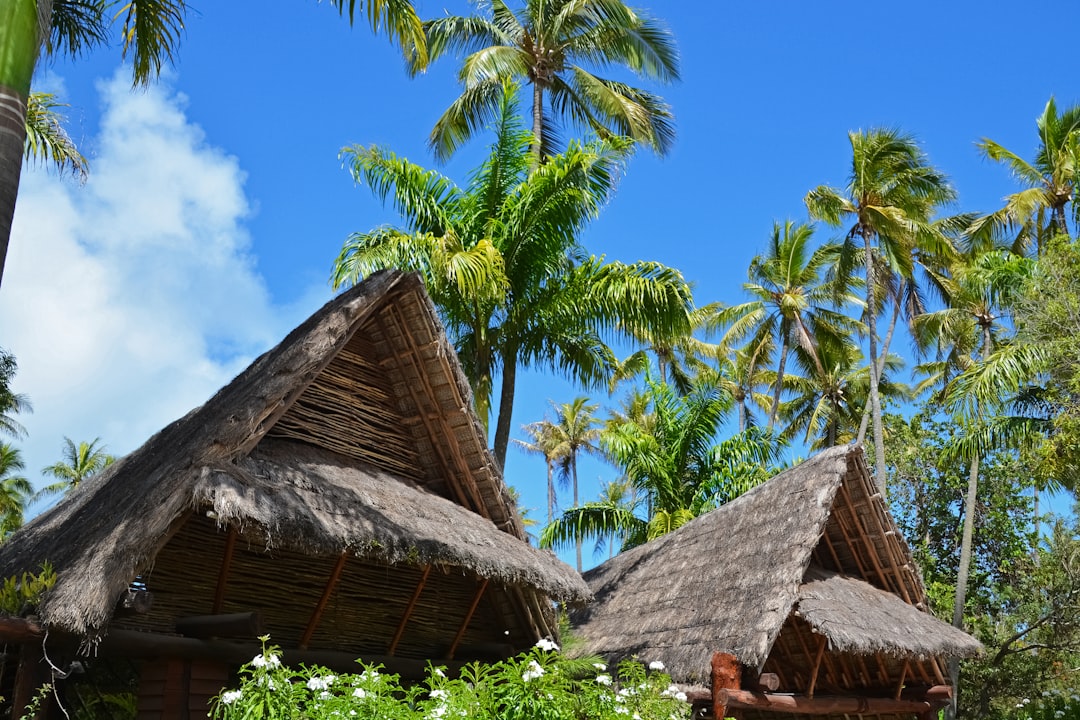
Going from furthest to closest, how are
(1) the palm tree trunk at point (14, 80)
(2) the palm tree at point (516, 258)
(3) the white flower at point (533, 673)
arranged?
(2) the palm tree at point (516, 258)
(3) the white flower at point (533, 673)
(1) the palm tree trunk at point (14, 80)

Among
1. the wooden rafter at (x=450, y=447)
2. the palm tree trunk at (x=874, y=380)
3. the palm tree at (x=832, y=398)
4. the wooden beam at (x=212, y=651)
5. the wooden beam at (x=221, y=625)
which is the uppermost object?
the palm tree at (x=832, y=398)

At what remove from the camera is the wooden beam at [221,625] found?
617 centimetres

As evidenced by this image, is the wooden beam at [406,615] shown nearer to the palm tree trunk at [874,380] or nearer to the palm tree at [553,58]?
the palm tree at [553,58]

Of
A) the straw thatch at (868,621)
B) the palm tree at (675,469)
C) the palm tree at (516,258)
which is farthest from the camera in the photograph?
the palm tree at (675,469)

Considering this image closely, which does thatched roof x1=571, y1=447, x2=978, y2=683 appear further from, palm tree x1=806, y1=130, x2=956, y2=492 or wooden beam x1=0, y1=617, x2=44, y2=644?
palm tree x1=806, y1=130, x2=956, y2=492

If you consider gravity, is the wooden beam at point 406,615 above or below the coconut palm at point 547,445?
below

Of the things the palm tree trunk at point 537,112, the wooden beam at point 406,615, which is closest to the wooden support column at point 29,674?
the wooden beam at point 406,615

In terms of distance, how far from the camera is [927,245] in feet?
73.4

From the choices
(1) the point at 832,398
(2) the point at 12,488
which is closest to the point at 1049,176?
(1) the point at 832,398

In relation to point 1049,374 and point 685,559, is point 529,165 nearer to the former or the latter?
point 685,559

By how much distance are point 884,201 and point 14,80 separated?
66.2 ft

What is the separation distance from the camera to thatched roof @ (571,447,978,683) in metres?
9.48

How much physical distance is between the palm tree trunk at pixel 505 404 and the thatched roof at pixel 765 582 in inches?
94.1

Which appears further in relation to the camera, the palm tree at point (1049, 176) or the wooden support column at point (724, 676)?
the palm tree at point (1049, 176)
